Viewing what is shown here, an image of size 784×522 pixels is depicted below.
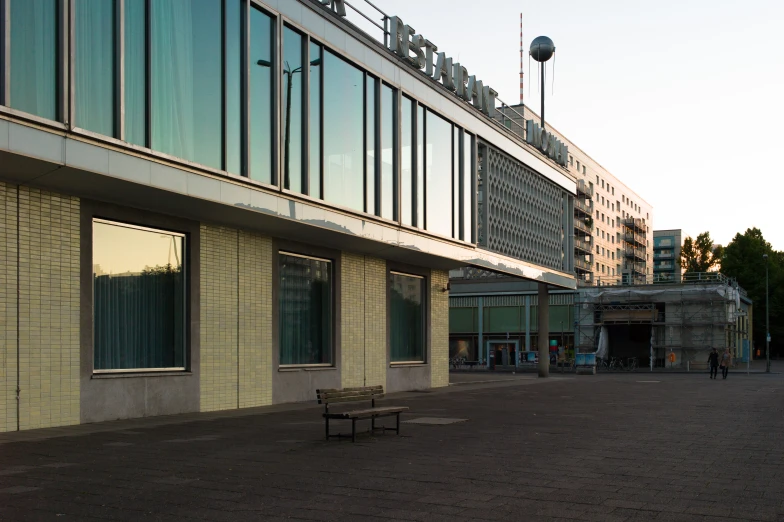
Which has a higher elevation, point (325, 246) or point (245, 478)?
point (325, 246)

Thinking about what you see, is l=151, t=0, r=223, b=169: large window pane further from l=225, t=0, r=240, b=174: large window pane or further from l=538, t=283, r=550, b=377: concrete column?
l=538, t=283, r=550, b=377: concrete column

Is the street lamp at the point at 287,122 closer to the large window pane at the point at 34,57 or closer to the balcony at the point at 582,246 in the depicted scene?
the large window pane at the point at 34,57

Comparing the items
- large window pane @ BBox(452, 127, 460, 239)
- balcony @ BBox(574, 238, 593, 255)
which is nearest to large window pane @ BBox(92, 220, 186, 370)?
large window pane @ BBox(452, 127, 460, 239)

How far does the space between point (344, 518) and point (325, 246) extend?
645 inches

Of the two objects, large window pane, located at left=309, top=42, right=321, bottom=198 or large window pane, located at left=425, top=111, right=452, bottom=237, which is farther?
large window pane, located at left=425, top=111, right=452, bottom=237

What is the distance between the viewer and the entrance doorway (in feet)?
207

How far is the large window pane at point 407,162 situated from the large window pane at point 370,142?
1606 millimetres

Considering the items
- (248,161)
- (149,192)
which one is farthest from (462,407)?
(149,192)

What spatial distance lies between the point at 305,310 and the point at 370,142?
16.5 ft

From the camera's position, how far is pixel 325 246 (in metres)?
23.5

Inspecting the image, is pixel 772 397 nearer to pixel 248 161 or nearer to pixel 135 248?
pixel 248 161

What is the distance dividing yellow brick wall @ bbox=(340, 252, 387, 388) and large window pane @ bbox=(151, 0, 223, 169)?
773 cm

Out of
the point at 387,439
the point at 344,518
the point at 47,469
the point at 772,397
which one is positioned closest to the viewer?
the point at 344,518

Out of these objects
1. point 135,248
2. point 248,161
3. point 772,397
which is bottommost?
point 772,397
